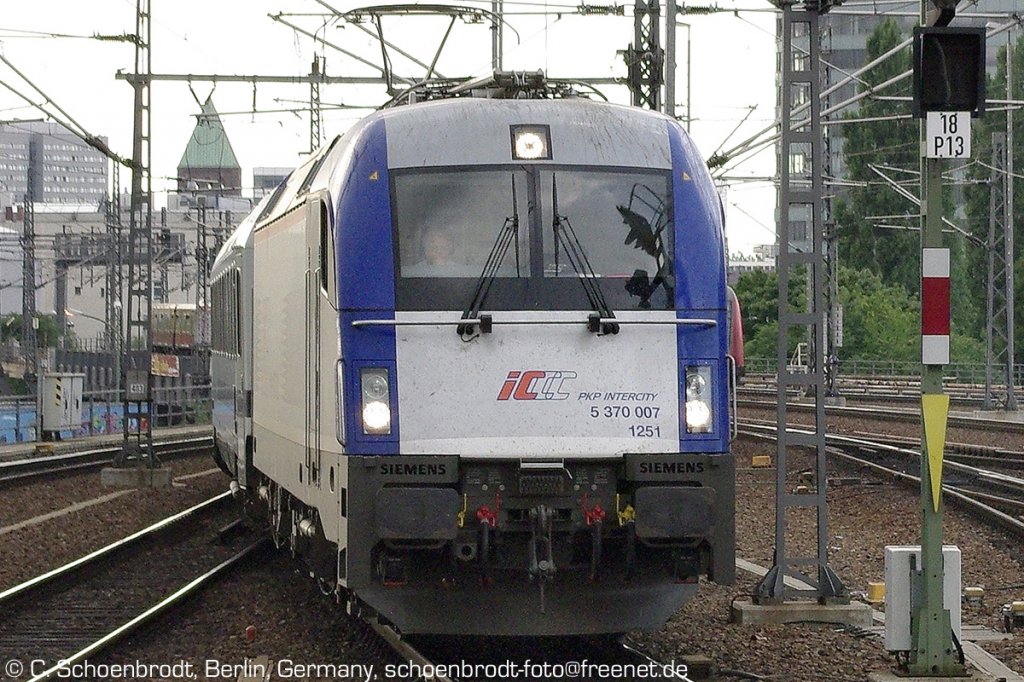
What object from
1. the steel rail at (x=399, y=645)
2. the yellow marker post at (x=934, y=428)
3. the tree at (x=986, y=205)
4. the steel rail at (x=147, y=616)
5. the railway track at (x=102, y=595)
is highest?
the tree at (x=986, y=205)

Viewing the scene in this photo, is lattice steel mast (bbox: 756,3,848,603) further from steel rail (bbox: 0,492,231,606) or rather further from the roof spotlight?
steel rail (bbox: 0,492,231,606)

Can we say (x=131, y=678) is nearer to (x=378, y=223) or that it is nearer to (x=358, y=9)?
(x=378, y=223)

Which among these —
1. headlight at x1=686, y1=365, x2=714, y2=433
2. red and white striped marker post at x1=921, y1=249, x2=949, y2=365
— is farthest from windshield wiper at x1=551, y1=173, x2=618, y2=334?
red and white striped marker post at x1=921, y1=249, x2=949, y2=365

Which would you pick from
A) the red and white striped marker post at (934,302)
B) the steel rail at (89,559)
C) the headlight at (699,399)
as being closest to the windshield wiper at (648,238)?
the headlight at (699,399)

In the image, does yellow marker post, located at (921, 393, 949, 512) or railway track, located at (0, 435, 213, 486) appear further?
railway track, located at (0, 435, 213, 486)

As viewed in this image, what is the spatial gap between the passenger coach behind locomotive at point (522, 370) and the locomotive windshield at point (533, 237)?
0.5 inches

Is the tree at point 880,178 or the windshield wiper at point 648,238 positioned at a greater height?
the tree at point 880,178

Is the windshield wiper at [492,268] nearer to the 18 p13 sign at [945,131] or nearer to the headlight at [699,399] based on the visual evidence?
the headlight at [699,399]

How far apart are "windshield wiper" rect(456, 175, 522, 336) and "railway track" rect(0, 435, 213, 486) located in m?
16.7

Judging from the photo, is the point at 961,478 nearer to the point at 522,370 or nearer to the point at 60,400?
the point at 522,370

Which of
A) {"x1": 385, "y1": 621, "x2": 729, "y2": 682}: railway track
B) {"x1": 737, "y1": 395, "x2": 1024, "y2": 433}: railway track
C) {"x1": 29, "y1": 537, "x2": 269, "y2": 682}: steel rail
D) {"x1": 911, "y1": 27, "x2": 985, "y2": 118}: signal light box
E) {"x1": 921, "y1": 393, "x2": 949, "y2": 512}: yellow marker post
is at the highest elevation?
{"x1": 911, "y1": 27, "x2": 985, "y2": 118}: signal light box

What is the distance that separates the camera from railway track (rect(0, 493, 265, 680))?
424 inches

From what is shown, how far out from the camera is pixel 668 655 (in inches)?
395

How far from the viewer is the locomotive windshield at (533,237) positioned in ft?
30.6
